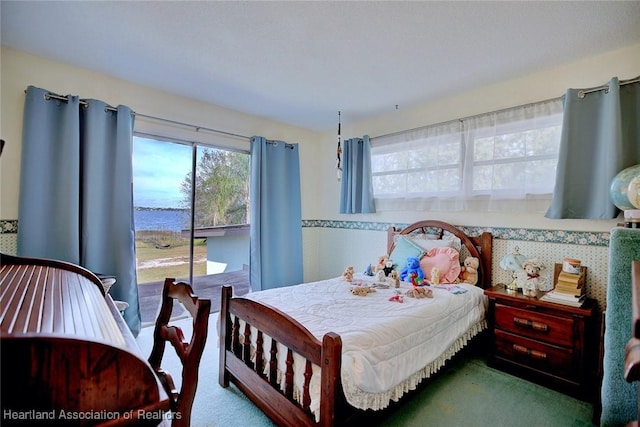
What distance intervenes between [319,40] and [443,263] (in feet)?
7.10

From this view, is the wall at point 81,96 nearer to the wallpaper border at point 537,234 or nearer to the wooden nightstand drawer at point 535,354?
the wallpaper border at point 537,234

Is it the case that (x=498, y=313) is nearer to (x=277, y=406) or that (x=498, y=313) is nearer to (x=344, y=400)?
(x=344, y=400)

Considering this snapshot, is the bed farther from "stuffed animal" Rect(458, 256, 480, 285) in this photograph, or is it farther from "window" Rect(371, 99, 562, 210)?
"window" Rect(371, 99, 562, 210)

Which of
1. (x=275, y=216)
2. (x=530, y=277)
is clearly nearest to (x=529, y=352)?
(x=530, y=277)

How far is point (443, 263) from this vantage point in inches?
111

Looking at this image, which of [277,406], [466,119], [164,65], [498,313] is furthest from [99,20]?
[498,313]

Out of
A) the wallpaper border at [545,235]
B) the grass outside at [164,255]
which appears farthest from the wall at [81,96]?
the wallpaper border at [545,235]

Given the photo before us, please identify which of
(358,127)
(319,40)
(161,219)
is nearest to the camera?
(319,40)

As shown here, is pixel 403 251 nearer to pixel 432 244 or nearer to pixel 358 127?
pixel 432 244

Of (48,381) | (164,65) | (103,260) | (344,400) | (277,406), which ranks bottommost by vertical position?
(277,406)

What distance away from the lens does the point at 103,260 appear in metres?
2.64

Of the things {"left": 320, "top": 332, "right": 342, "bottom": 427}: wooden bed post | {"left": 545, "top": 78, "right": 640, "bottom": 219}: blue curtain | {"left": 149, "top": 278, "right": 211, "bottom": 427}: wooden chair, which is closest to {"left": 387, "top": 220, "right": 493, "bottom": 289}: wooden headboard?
{"left": 545, "top": 78, "right": 640, "bottom": 219}: blue curtain

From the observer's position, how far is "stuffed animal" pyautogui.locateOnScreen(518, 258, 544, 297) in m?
2.35

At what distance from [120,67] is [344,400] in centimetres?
303
